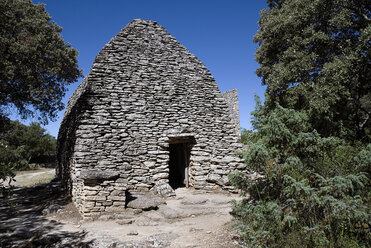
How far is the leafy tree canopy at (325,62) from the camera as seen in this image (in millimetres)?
6168

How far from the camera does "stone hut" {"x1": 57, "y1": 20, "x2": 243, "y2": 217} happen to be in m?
8.08

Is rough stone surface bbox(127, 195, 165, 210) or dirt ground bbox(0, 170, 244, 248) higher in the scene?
rough stone surface bbox(127, 195, 165, 210)

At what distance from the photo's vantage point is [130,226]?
584 cm

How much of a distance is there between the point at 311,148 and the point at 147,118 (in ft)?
19.4

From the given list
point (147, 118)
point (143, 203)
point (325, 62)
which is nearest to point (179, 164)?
point (147, 118)

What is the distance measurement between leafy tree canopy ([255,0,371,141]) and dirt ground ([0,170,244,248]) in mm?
3551

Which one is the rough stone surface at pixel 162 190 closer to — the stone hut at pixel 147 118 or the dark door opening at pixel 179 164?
the stone hut at pixel 147 118

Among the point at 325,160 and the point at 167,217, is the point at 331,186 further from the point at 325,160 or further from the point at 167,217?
the point at 167,217

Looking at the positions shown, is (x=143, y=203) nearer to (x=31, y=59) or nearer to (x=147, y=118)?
(x=147, y=118)

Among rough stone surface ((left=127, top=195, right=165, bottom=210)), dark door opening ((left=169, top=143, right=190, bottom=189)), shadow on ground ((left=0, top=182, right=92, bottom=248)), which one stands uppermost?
dark door opening ((left=169, top=143, right=190, bottom=189))

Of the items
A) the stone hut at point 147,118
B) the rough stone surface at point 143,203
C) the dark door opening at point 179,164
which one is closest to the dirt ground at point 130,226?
the rough stone surface at point 143,203

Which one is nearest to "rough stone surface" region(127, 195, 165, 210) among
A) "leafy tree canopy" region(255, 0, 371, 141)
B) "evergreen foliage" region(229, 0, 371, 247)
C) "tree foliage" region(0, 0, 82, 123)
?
"evergreen foliage" region(229, 0, 371, 247)

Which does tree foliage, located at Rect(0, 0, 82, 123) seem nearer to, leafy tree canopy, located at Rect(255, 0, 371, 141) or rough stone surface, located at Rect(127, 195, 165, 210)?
rough stone surface, located at Rect(127, 195, 165, 210)

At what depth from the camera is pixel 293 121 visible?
4742 mm
